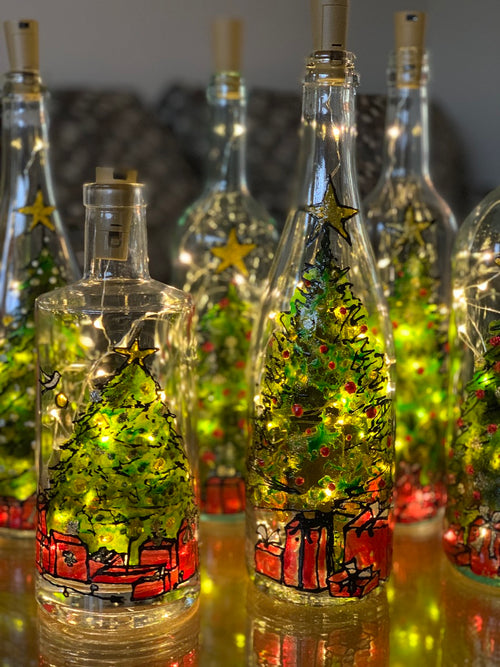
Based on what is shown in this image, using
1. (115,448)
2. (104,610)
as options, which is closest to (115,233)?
(115,448)

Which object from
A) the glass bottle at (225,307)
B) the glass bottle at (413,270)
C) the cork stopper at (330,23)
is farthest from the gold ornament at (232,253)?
the cork stopper at (330,23)

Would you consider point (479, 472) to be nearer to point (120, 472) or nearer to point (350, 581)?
point (350, 581)

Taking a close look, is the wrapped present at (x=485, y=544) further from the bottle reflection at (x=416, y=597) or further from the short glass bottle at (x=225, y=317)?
the short glass bottle at (x=225, y=317)

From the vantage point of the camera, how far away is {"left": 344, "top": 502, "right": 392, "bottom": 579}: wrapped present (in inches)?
22.0

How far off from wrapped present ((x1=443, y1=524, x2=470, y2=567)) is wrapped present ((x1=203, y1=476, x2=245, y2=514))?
6.8 inches

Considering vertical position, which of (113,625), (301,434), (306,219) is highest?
(306,219)

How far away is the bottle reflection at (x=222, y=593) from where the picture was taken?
1.73 ft

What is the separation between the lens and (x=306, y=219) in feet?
1.88

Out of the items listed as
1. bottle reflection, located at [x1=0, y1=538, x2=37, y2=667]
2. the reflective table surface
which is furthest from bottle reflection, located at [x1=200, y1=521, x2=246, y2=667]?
bottle reflection, located at [x1=0, y1=538, x2=37, y2=667]

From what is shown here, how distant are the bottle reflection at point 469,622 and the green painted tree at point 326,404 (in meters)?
0.09

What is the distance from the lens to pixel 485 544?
0.60 metres

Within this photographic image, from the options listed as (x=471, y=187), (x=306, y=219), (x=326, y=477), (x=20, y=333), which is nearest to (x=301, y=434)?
(x=326, y=477)

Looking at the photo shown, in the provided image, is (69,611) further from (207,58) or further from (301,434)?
(207,58)

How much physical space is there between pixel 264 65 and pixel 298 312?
520mm
